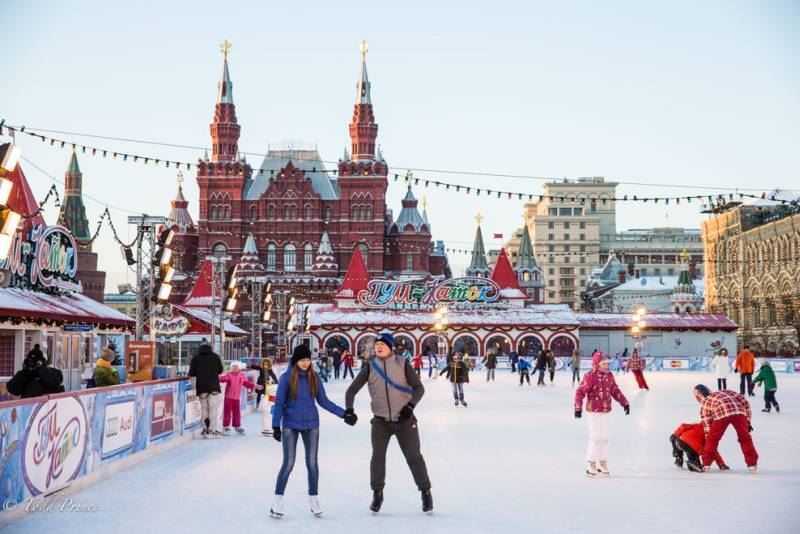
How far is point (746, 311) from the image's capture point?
7894 cm

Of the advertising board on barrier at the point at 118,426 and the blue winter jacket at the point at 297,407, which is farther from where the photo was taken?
the advertising board on barrier at the point at 118,426

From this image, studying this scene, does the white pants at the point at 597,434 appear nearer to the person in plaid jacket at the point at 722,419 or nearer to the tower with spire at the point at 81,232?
the person in plaid jacket at the point at 722,419

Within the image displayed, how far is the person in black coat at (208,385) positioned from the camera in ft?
53.9

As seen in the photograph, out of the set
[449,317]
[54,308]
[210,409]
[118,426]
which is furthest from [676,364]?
[118,426]

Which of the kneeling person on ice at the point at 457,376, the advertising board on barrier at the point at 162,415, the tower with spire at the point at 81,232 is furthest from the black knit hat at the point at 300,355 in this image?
the tower with spire at the point at 81,232

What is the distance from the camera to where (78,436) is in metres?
10.6

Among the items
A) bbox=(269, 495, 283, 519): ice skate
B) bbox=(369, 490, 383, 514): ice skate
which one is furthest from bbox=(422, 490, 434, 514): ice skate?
bbox=(269, 495, 283, 519): ice skate

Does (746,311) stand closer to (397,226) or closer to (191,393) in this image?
(397,226)

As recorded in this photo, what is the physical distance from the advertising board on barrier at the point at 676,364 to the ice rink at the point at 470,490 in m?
40.8

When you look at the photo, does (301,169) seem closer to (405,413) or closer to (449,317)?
(449,317)

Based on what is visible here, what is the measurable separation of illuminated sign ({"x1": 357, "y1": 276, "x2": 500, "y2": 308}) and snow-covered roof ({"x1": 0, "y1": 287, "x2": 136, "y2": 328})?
37.8 m

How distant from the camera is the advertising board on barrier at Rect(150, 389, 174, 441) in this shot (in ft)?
46.1

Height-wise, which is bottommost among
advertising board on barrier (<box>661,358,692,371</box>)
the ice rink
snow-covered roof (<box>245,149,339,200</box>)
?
advertising board on barrier (<box>661,358,692,371</box>)

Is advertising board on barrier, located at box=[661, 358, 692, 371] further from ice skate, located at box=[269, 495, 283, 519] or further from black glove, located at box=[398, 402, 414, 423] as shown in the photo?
ice skate, located at box=[269, 495, 283, 519]
